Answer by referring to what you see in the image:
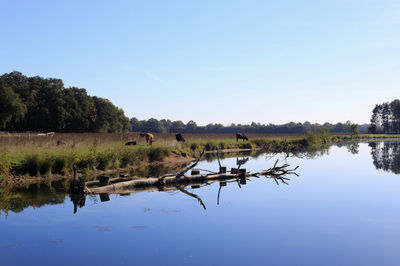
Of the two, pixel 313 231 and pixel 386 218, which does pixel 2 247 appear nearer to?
pixel 313 231

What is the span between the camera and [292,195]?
15.4m

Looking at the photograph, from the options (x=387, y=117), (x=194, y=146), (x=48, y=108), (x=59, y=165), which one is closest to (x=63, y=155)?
(x=59, y=165)

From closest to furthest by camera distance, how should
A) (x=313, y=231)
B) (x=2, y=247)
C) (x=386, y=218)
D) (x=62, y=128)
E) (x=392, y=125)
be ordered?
1. (x=2, y=247)
2. (x=313, y=231)
3. (x=386, y=218)
4. (x=62, y=128)
5. (x=392, y=125)

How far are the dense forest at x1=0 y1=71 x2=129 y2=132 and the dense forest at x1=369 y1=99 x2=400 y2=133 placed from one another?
305ft

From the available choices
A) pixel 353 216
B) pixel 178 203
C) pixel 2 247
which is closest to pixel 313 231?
pixel 353 216

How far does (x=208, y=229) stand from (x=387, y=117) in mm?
143871

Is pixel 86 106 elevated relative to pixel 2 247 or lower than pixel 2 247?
elevated

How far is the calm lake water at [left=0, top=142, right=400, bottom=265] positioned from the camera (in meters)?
7.99

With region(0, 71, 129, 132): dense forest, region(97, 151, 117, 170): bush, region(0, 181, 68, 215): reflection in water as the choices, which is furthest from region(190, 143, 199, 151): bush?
region(0, 71, 129, 132): dense forest

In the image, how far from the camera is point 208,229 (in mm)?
10078

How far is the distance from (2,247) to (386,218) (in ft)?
34.9

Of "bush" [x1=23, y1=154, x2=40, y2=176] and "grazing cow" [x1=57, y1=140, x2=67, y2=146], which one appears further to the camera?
"grazing cow" [x1=57, y1=140, x2=67, y2=146]

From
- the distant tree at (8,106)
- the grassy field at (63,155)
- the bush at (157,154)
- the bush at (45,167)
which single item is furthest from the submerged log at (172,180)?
the distant tree at (8,106)

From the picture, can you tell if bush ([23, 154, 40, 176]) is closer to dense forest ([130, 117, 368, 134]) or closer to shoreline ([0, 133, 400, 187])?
shoreline ([0, 133, 400, 187])
